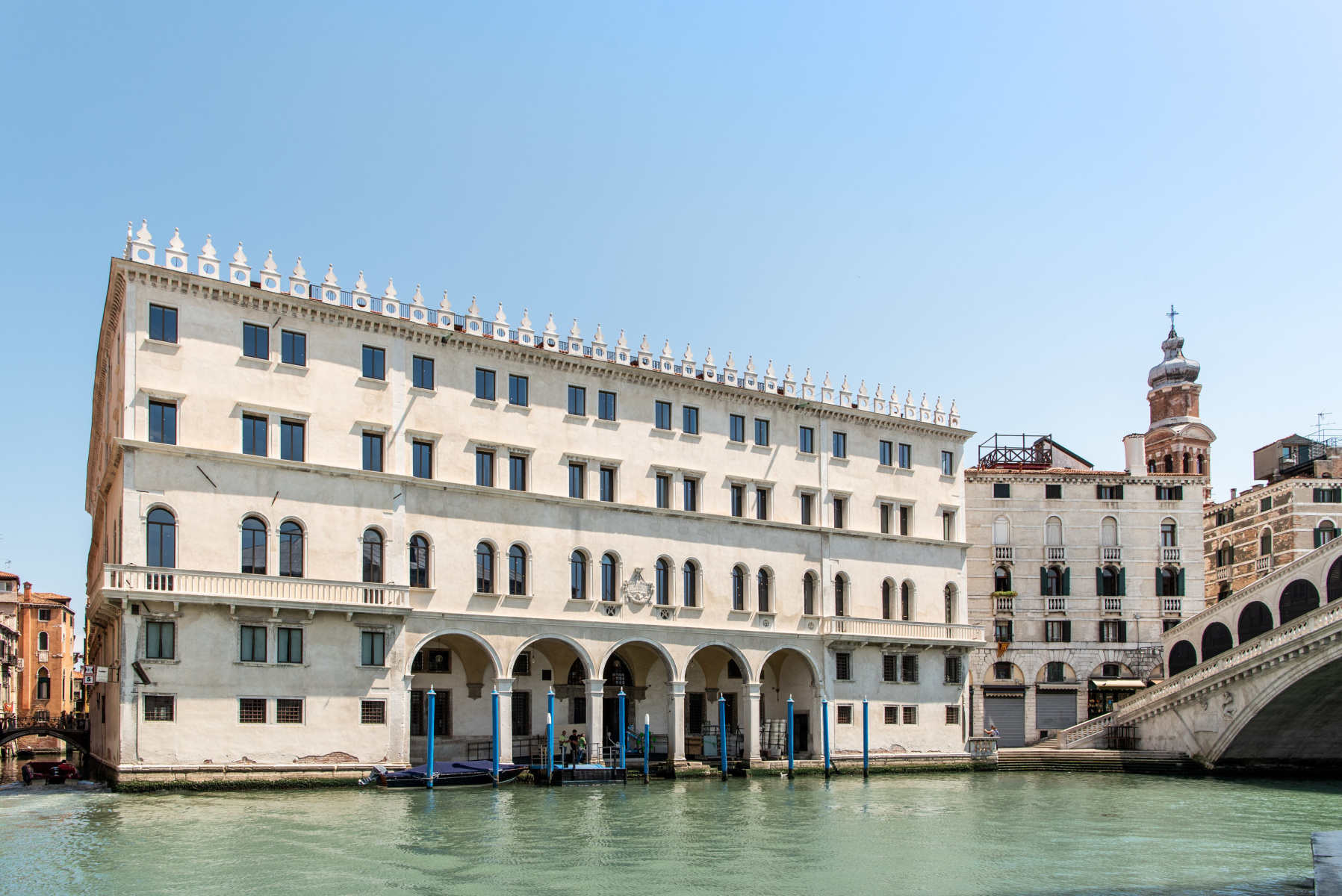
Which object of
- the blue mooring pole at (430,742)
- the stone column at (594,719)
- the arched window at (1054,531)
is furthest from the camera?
the arched window at (1054,531)

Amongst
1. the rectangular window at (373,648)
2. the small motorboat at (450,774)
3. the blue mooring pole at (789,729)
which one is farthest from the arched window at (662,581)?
the rectangular window at (373,648)

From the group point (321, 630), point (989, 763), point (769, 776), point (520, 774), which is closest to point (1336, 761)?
point (989, 763)

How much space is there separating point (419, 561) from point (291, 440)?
185 inches

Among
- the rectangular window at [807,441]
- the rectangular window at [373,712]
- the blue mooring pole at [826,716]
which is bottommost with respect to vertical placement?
the blue mooring pole at [826,716]

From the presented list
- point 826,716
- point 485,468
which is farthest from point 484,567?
point 826,716

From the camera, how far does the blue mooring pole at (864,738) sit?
136 feet

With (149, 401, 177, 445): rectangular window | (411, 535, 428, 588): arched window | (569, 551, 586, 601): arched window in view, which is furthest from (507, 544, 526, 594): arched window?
(149, 401, 177, 445): rectangular window

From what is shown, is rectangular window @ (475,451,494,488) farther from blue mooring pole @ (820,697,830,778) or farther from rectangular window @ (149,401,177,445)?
blue mooring pole @ (820,697,830,778)

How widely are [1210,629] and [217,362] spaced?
124 feet

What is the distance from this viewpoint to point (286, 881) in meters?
19.9

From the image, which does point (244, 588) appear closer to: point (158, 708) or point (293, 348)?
point (158, 708)

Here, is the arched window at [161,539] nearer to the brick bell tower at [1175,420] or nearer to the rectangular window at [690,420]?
the rectangular window at [690,420]

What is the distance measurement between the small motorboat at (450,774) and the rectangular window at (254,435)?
8.63 meters

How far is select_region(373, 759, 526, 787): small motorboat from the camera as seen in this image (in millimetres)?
31984
